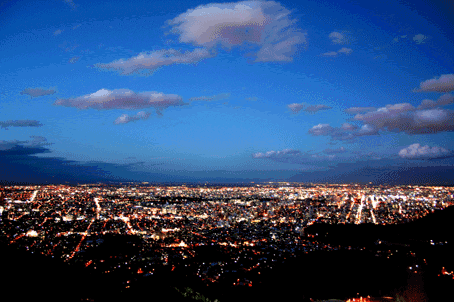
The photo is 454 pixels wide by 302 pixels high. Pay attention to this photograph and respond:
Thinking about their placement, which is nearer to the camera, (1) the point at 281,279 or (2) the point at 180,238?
(1) the point at 281,279

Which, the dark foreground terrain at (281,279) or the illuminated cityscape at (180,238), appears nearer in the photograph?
the dark foreground terrain at (281,279)

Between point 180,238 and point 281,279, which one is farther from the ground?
point 180,238

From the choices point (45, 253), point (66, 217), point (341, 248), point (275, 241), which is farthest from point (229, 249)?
point (66, 217)

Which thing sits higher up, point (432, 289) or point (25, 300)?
point (25, 300)

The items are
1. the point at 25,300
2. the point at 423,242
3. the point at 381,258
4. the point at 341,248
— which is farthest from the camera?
the point at 423,242

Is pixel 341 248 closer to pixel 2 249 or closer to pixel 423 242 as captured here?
pixel 423 242

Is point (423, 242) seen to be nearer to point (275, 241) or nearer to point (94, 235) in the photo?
point (275, 241)

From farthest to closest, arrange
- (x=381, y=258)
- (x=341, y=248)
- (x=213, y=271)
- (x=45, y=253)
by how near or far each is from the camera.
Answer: (x=341, y=248)
(x=381, y=258)
(x=45, y=253)
(x=213, y=271)

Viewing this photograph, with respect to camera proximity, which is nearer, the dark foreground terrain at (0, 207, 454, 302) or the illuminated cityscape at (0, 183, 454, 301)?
the dark foreground terrain at (0, 207, 454, 302)

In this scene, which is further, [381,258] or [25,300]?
[381,258]
